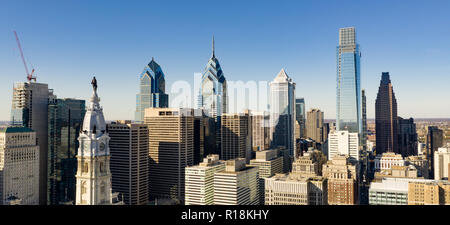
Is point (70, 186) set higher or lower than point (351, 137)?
lower

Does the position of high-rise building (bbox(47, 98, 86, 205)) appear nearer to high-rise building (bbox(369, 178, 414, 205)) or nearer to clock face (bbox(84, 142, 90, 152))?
clock face (bbox(84, 142, 90, 152))

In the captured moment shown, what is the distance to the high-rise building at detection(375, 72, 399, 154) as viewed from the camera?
2346 inches

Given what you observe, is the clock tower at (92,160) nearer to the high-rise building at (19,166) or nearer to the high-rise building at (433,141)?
the high-rise building at (19,166)

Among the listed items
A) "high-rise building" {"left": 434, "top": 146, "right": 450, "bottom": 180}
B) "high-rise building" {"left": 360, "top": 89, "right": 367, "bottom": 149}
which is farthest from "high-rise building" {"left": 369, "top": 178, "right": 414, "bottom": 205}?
"high-rise building" {"left": 360, "top": 89, "right": 367, "bottom": 149}

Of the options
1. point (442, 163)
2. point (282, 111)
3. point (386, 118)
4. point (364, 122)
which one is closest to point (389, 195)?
point (442, 163)

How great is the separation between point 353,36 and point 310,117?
2255 centimetres

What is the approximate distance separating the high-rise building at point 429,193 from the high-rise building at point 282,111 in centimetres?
3264

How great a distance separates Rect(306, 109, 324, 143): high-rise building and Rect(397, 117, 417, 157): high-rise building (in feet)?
57.8

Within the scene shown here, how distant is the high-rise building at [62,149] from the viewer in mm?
32188

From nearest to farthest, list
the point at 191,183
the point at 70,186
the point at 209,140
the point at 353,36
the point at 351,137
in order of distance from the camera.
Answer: the point at 191,183, the point at 70,186, the point at 209,140, the point at 351,137, the point at 353,36

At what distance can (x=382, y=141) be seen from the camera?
60688 millimetres
